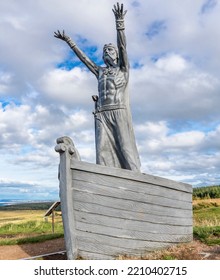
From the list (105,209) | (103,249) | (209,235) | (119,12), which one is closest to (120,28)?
(119,12)

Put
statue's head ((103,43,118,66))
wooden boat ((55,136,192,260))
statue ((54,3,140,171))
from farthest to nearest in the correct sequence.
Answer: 1. statue's head ((103,43,118,66))
2. statue ((54,3,140,171))
3. wooden boat ((55,136,192,260))

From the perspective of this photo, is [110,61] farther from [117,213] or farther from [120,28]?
[117,213]

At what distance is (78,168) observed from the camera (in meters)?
6.75

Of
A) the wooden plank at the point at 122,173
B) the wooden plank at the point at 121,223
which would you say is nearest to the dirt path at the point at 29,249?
the wooden plank at the point at 121,223

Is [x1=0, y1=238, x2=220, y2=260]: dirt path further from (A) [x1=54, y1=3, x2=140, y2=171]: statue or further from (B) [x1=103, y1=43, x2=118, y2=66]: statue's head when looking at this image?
(B) [x1=103, y1=43, x2=118, y2=66]: statue's head

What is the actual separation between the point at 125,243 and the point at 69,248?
1.02 m

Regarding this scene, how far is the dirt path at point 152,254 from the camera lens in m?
7.55

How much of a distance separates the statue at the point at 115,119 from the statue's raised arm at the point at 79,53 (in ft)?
1.35

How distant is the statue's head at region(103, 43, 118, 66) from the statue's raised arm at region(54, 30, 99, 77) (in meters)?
0.37

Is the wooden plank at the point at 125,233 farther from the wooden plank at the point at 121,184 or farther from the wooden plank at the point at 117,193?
the wooden plank at the point at 121,184

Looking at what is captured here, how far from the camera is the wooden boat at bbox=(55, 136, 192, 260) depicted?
6.71 metres

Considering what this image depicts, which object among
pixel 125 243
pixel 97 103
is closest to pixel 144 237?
pixel 125 243

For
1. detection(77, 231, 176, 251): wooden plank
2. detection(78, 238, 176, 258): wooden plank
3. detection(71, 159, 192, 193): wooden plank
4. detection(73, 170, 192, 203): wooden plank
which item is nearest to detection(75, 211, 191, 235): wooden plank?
detection(77, 231, 176, 251): wooden plank
